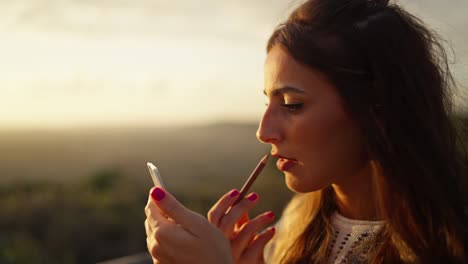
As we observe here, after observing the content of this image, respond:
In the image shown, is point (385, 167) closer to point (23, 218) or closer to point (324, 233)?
point (324, 233)

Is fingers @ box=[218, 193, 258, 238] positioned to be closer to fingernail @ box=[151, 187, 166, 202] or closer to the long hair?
fingernail @ box=[151, 187, 166, 202]

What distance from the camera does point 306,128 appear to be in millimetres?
1631

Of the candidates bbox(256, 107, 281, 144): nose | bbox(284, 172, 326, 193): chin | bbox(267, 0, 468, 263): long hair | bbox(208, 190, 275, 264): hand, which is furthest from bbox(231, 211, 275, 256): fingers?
bbox(267, 0, 468, 263): long hair

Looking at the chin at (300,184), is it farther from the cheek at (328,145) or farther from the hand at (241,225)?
the hand at (241,225)

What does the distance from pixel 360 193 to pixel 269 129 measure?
384 mm

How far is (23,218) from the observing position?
6242mm

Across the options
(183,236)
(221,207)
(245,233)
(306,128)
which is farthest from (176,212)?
(306,128)

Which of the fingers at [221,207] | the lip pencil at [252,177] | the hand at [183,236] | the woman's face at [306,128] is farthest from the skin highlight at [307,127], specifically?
the hand at [183,236]

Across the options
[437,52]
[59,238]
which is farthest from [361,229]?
[59,238]

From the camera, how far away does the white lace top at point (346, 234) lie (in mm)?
1758

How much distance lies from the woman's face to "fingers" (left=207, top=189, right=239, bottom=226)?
0.67ft

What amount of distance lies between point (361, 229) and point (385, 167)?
249 millimetres

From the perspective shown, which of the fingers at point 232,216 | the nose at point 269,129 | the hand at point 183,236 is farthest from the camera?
the nose at point 269,129

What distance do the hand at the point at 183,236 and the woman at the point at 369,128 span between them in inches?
6.1
